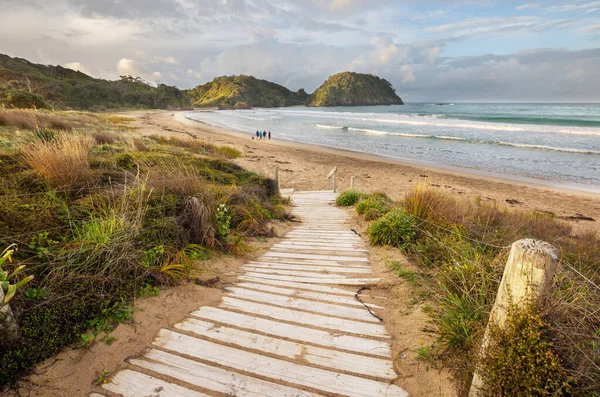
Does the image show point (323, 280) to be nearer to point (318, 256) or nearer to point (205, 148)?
point (318, 256)

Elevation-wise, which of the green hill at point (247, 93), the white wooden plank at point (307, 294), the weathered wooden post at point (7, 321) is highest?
the green hill at point (247, 93)

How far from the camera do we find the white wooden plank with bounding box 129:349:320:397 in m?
2.12

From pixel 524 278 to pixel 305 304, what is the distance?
2.07m

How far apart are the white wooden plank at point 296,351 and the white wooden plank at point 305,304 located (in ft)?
1.79

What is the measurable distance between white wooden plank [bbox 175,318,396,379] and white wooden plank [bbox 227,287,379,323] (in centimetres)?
55

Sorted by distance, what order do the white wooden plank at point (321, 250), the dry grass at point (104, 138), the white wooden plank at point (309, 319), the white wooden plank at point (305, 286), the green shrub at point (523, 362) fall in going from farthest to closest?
1. the dry grass at point (104, 138)
2. the white wooden plank at point (321, 250)
3. the white wooden plank at point (305, 286)
4. the white wooden plank at point (309, 319)
5. the green shrub at point (523, 362)

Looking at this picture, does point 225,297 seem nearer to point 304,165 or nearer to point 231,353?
point 231,353

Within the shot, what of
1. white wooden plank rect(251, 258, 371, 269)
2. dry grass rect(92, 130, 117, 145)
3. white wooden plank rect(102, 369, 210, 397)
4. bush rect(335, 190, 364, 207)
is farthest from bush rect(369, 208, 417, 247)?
dry grass rect(92, 130, 117, 145)

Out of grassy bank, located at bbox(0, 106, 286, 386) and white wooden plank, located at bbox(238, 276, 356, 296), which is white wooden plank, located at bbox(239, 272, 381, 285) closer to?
white wooden plank, located at bbox(238, 276, 356, 296)

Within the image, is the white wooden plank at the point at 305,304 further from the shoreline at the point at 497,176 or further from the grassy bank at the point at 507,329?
the shoreline at the point at 497,176

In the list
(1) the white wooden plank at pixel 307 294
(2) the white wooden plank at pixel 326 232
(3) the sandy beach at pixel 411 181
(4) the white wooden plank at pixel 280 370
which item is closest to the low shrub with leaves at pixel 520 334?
(4) the white wooden plank at pixel 280 370

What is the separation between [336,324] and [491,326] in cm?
138

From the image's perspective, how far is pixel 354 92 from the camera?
157375mm

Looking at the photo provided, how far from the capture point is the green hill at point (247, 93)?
14850 centimetres
